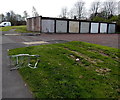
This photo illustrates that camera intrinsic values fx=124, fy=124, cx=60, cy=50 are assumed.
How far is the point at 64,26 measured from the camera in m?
26.3

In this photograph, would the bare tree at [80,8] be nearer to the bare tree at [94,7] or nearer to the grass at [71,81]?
the bare tree at [94,7]

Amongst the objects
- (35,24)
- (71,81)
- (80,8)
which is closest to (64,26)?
(35,24)

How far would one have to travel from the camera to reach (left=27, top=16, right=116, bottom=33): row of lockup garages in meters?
23.6

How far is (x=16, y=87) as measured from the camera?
338 cm

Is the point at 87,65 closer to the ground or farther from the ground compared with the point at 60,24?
closer to the ground

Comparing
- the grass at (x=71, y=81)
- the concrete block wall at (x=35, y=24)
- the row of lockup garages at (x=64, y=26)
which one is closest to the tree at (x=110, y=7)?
the row of lockup garages at (x=64, y=26)

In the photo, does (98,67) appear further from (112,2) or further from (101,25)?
(112,2)

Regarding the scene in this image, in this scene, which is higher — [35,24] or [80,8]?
[80,8]

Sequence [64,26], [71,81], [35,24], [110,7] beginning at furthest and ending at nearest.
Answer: [110,7] → [64,26] → [35,24] → [71,81]

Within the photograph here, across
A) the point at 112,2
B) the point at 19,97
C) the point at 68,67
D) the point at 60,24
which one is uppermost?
the point at 112,2

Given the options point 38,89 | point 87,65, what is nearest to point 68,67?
point 87,65

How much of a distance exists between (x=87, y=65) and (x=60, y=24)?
21239 mm

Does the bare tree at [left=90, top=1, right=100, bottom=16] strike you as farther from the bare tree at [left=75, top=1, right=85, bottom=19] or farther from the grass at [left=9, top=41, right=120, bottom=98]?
the grass at [left=9, top=41, right=120, bottom=98]

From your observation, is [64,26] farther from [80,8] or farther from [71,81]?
[80,8]
